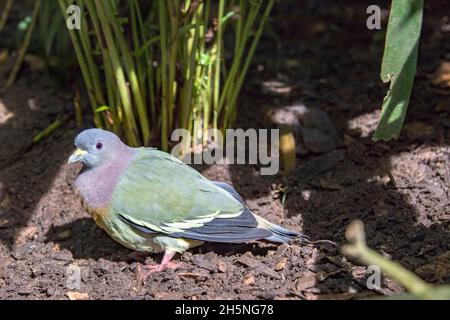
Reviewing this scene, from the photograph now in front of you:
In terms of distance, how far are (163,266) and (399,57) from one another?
4.07 ft

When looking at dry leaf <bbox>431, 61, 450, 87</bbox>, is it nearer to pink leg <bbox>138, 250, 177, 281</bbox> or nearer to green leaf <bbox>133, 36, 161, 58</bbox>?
green leaf <bbox>133, 36, 161, 58</bbox>

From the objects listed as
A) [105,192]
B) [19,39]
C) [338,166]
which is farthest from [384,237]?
[19,39]

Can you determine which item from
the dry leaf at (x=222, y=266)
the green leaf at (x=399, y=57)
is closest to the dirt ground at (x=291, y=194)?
the dry leaf at (x=222, y=266)

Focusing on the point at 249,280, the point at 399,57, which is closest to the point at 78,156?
the point at 249,280

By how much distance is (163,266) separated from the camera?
9.90ft

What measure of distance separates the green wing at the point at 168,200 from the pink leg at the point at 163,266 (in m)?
0.11

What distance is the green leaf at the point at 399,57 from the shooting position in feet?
8.95

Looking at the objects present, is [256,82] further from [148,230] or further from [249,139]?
[148,230]

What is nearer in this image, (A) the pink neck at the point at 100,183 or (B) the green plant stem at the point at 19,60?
(A) the pink neck at the point at 100,183

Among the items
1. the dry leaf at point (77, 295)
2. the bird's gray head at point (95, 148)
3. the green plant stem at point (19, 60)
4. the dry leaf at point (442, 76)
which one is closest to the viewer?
the dry leaf at point (77, 295)

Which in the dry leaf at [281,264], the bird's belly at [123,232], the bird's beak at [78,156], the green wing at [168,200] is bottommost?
the dry leaf at [281,264]

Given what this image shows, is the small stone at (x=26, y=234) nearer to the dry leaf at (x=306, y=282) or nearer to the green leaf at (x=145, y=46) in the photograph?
the green leaf at (x=145, y=46)

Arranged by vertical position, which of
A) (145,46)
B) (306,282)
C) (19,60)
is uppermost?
(145,46)

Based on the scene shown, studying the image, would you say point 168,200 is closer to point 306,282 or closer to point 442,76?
point 306,282
